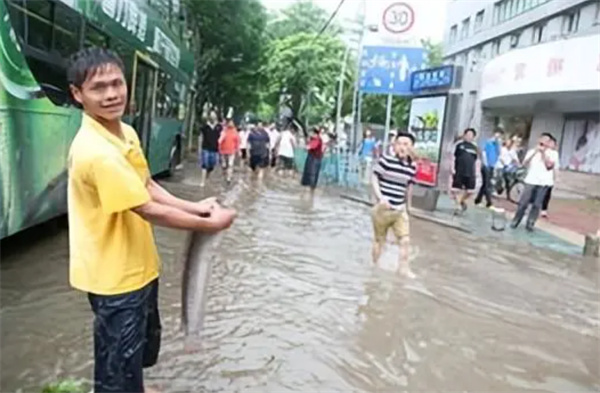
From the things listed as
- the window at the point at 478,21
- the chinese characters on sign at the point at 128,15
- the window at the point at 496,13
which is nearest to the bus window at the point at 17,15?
the chinese characters on sign at the point at 128,15

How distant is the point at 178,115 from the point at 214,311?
12.1 meters

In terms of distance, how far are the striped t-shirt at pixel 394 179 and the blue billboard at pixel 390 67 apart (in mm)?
8889

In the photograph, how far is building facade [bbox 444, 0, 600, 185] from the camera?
20.5 metres

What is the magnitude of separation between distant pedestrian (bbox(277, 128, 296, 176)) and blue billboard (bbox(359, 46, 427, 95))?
4.77 m

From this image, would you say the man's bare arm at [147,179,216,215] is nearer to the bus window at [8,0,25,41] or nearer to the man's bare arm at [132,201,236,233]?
the man's bare arm at [132,201,236,233]

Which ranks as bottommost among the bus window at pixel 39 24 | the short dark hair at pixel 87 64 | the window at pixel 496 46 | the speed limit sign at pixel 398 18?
the short dark hair at pixel 87 64

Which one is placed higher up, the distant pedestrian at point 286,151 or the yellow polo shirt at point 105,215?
the yellow polo shirt at point 105,215

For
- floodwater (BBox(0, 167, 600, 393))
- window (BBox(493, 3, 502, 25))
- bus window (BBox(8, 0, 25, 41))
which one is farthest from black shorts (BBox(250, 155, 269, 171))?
window (BBox(493, 3, 502, 25))

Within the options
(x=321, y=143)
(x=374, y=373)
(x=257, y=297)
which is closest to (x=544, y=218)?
Result: (x=321, y=143)

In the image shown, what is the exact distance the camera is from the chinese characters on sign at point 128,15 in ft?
27.9

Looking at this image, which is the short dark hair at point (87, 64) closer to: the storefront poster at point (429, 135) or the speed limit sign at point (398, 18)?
the speed limit sign at point (398, 18)

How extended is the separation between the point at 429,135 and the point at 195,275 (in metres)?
13.6

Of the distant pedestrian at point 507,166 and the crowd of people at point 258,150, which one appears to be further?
the distant pedestrian at point 507,166

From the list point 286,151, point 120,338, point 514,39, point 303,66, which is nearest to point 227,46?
point 303,66
